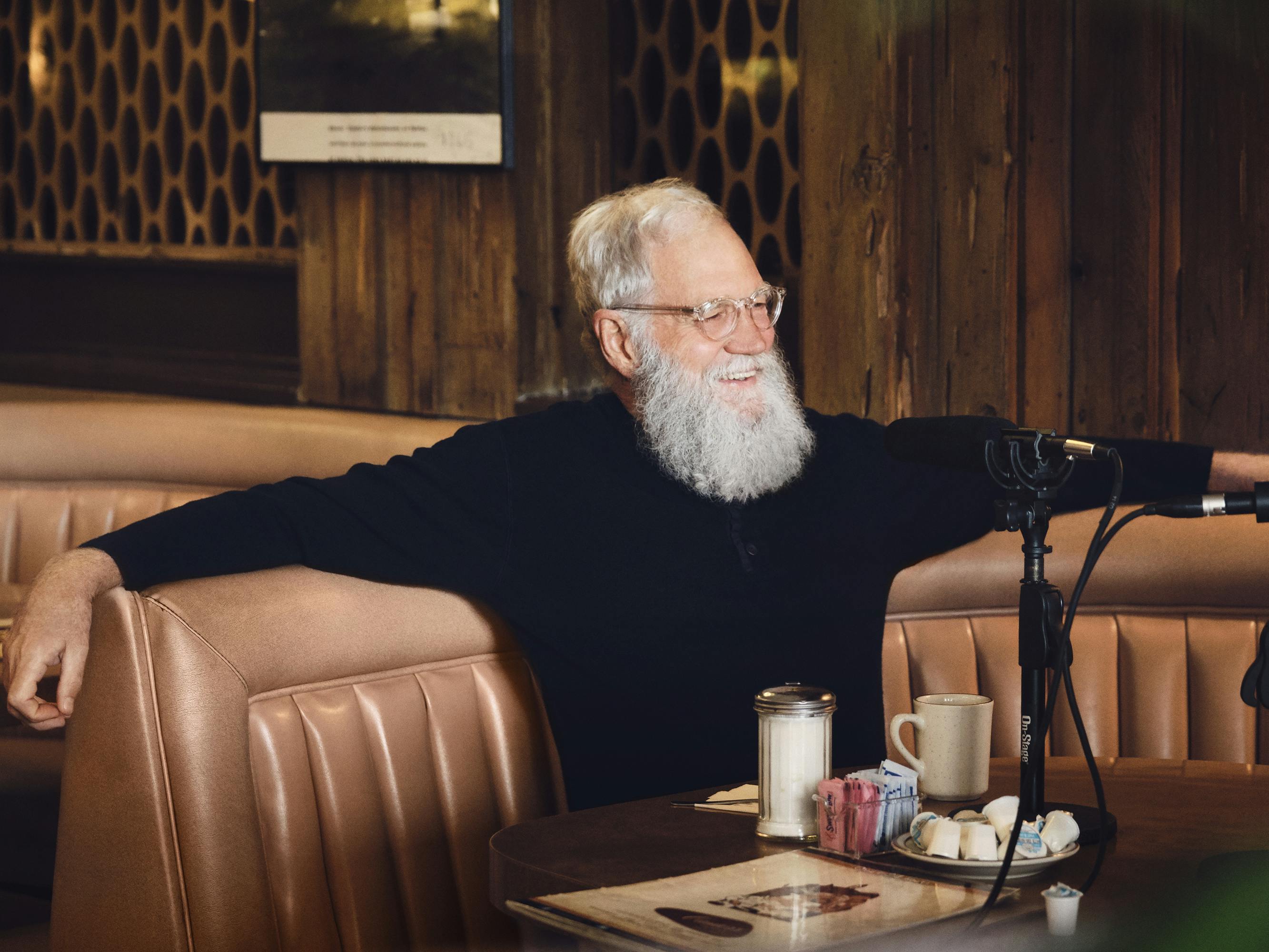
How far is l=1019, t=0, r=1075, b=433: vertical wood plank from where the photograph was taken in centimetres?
309

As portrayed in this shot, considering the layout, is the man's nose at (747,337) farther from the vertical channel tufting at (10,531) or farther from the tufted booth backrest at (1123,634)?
the vertical channel tufting at (10,531)

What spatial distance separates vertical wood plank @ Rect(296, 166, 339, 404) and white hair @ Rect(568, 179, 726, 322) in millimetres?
2367

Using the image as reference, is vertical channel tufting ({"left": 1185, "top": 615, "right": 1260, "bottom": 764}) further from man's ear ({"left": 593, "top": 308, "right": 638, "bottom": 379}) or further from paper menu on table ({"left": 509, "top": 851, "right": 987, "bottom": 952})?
paper menu on table ({"left": 509, "top": 851, "right": 987, "bottom": 952})

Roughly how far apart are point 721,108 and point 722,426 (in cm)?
179

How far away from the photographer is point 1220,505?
1.40m

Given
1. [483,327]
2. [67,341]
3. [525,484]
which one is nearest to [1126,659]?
[525,484]

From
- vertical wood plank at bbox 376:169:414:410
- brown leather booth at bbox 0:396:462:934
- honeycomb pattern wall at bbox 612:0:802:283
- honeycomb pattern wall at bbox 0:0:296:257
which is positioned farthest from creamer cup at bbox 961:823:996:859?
honeycomb pattern wall at bbox 0:0:296:257

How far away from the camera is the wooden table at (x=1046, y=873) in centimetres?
146

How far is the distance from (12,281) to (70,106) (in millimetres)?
809

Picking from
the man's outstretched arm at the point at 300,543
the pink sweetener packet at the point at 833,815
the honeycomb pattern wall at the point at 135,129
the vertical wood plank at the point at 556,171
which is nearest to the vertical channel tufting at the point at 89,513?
the vertical wood plank at the point at 556,171

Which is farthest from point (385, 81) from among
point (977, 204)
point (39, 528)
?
point (977, 204)

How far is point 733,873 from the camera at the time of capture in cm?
148

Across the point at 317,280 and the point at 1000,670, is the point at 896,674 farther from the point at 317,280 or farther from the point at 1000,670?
the point at 317,280

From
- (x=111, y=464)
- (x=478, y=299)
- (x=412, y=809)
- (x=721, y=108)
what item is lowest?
(x=412, y=809)
